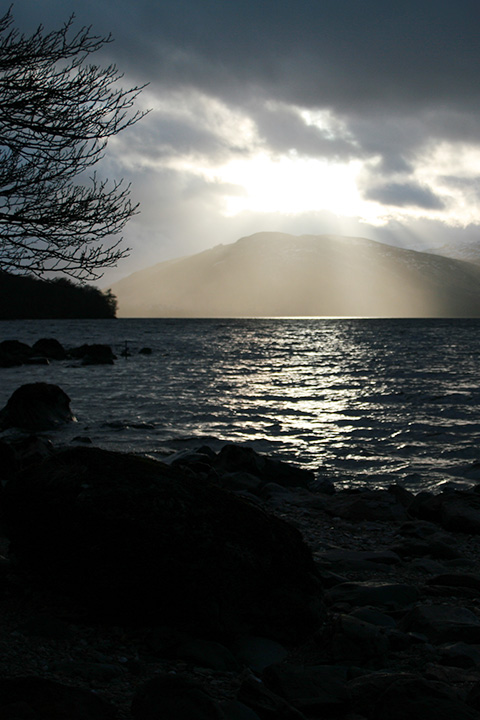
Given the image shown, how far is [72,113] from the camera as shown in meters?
7.28

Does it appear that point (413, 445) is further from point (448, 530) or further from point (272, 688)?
point (272, 688)

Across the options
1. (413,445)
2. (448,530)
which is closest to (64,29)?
(448,530)

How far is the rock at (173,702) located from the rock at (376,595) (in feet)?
6.42

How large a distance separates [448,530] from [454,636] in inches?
146

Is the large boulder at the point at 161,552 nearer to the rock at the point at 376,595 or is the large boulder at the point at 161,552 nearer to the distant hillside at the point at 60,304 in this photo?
the rock at the point at 376,595

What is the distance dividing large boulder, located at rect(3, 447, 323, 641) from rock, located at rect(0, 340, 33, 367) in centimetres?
3148

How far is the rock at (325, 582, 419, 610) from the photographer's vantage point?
446 centimetres

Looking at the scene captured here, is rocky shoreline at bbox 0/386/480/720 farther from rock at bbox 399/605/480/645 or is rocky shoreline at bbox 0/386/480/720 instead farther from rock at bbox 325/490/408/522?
rock at bbox 325/490/408/522

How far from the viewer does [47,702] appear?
8.45 feet

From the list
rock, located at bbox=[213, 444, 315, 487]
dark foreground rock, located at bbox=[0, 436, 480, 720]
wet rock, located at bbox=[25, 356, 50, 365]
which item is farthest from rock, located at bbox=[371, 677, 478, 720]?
wet rock, located at bbox=[25, 356, 50, 365]

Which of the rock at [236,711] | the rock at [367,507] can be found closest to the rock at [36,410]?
the rock at [367,507]

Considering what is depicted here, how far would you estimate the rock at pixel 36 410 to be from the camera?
47.0 feet

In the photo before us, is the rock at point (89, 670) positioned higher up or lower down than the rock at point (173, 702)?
lower down

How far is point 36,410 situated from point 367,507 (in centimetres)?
989
